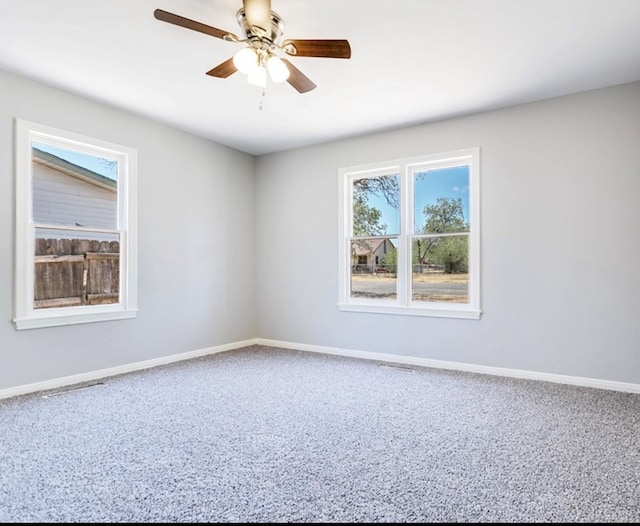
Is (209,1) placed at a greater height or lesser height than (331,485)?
greater

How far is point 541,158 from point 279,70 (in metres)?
2.71

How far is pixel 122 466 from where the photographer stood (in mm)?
2127

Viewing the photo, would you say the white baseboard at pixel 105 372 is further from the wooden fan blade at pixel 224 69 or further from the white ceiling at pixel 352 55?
the wooden fan blade at pixel 224 69

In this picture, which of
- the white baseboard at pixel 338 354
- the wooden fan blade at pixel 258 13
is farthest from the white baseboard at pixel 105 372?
the wooden fan blade at pixel 258 13

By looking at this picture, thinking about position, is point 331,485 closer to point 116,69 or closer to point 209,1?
point 209,1

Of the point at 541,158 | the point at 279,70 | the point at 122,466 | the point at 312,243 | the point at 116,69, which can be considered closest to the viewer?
the point at 122,466

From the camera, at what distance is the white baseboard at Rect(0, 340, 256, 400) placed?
3.33 m

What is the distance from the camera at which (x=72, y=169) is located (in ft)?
12.5

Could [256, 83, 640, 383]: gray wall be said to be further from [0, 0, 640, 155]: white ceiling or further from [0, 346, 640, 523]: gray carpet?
[0, 346, 640, 523]: gray carpet

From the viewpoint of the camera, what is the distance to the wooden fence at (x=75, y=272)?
356 cm

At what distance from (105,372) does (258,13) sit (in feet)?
11.4

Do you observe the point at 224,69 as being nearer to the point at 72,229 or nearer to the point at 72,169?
the point at 72,169

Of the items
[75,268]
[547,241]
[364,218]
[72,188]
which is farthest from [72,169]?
[547,241]

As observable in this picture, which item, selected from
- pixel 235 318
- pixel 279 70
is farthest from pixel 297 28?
pixel 235 318
